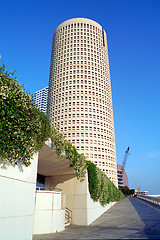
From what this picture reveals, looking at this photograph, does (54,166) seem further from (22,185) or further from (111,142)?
(111,142)

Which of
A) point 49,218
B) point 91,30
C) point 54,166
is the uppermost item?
point 91,30

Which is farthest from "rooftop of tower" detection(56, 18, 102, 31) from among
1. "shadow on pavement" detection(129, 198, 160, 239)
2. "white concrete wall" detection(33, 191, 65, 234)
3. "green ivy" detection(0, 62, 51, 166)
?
"green ivy" detection(0, 62, 51, 166)

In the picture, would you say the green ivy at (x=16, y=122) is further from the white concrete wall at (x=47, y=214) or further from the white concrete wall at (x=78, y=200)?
the white concrete wall at (x=78, y=200)

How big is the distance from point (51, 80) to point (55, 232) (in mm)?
94725

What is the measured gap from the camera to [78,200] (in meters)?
18.9

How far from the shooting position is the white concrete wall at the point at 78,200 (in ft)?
60.3

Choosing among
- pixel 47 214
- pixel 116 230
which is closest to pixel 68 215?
pixel 47 214

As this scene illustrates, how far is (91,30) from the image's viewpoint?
106m

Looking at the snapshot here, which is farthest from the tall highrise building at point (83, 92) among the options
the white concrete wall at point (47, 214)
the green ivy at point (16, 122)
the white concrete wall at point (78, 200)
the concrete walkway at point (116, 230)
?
the green ivy at point (16, 122)

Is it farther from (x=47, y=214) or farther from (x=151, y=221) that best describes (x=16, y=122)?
(x=151, y=221)

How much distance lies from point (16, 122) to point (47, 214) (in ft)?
26.6

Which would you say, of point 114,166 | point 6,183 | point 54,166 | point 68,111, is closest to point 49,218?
point 54,166

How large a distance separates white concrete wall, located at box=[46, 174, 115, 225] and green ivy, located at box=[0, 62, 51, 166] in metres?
10.8

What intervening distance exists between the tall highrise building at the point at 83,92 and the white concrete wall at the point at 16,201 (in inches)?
2957
